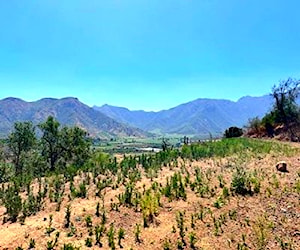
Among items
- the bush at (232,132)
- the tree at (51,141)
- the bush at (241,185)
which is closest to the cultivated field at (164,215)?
the bush at (241,185)

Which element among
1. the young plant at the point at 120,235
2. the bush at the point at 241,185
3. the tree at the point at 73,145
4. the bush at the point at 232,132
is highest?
the bush at the point at 232,132

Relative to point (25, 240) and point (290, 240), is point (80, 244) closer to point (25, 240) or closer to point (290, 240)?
point (25, 240)

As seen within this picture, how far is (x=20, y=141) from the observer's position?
123 ft

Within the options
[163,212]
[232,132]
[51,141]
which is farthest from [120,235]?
[232,132]

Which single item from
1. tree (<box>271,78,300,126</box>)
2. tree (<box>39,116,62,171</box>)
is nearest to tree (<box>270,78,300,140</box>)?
tree (<box>271,78,300,126</box>)

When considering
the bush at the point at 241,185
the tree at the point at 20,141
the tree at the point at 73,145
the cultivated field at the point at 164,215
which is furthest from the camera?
the tree at the point at 73,145

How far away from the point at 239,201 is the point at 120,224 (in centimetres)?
458

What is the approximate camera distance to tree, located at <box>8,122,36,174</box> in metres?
37.3

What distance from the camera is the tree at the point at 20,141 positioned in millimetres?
37344

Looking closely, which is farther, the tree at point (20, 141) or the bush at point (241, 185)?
the tree at point (20, 141)

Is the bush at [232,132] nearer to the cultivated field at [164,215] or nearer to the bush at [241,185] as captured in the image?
the cultivated field at [164,215]

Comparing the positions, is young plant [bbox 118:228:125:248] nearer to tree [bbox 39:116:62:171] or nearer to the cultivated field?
the cultivated field

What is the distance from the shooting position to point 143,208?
11.4 m

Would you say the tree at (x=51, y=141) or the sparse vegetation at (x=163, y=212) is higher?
the tree at (x=51, y=141)
